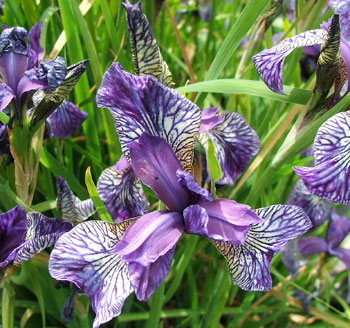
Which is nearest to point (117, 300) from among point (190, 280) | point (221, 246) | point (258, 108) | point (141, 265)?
point (141, 265)

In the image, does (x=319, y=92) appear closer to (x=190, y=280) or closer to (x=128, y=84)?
(x=128, y=84)

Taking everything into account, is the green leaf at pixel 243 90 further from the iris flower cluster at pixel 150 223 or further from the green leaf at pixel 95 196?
the green leaf at pixel 95 196

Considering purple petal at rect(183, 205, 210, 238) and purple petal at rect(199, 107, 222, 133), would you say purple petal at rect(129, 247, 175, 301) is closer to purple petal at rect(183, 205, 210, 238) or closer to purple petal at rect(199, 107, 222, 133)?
purple petal at rect(183, 205, 210, 238)

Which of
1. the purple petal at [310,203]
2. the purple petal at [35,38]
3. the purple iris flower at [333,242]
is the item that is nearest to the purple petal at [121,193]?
the purple petal at [35,38]

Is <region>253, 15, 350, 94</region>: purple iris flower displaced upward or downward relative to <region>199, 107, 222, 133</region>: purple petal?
upward

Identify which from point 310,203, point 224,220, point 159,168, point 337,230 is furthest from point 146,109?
point 337,230

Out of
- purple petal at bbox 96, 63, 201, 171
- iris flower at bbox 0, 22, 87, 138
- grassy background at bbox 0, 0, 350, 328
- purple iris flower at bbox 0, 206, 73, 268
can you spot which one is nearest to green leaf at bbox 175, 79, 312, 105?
grassy background at bbox 0, 0, 350, 328
